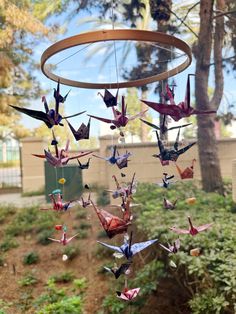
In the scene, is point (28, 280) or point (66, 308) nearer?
point (66, 308)

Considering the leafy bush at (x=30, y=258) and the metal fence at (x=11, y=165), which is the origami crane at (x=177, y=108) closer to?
the leafy bush at (x=30, y=258)

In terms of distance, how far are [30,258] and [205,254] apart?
1827 mm

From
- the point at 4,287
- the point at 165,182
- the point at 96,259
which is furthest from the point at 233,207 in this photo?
the point at 4,287

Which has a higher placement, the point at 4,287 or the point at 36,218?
the point at 36,218

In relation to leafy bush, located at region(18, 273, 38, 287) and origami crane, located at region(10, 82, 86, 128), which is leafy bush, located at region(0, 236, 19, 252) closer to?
leafy bush, located at region(18, 273, 38, 287)

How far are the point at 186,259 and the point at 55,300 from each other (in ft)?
3.61

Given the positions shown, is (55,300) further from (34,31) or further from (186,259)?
(34,31)

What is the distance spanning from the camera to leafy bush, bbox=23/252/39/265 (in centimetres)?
273

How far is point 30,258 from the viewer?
2.74 metres

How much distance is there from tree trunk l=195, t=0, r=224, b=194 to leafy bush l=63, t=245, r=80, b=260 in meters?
1.38

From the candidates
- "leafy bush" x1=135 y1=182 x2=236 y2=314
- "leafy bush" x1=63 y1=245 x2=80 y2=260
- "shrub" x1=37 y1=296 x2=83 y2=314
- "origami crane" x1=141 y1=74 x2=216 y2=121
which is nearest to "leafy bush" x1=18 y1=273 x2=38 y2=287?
"leafy bush" x1=63 y1=245 x2=80 y2=260

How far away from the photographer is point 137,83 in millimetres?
1064

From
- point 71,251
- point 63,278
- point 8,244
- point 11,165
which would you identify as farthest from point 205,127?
point 11,165

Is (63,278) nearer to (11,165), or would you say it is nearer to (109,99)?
(109,99)
